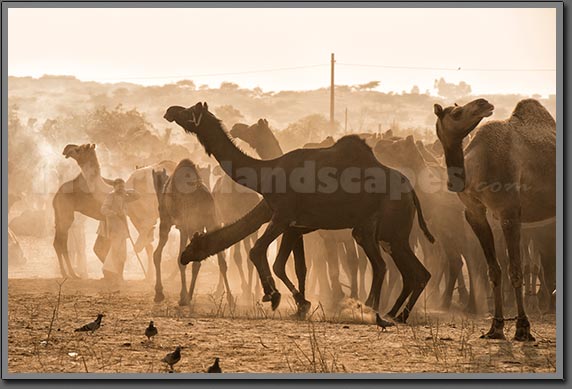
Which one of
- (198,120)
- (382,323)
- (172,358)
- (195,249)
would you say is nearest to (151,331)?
(172,358)

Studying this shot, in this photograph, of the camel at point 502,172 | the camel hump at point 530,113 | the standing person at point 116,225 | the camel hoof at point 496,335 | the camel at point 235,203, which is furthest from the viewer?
the standing person at point 116,225

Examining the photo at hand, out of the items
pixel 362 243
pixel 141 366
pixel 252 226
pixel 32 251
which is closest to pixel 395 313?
pixel 362 243

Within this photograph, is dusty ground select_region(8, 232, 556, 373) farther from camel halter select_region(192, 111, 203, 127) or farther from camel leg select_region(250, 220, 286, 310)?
camel halter select_region(192, 111, 203, 127)

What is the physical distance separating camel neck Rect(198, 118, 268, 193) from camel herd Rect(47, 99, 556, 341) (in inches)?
0.5

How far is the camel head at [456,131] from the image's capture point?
11.1m

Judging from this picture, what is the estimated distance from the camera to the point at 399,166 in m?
16.3

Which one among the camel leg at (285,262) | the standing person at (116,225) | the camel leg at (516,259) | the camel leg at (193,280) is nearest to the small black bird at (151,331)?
the camel leg at (285,262)

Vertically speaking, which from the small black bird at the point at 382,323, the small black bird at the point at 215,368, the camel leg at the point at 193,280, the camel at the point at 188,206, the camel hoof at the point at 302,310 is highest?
the camel at the point at 188,206

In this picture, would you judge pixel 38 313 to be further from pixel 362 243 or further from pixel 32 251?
pixel 32 251

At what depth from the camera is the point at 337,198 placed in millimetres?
13508

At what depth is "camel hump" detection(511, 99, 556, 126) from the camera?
12336 millimetres

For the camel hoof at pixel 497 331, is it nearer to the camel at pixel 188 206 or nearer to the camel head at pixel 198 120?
the camel head at pixel 198 120

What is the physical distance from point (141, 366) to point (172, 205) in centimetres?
658

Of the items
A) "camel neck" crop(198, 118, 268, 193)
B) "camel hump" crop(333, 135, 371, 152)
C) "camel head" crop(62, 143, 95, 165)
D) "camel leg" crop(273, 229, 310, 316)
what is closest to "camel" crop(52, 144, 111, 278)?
"camel head" crop(62, 143, 95, 165)
